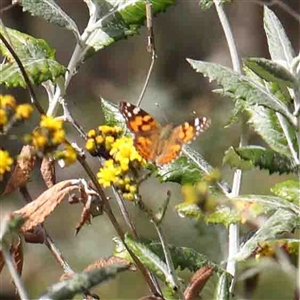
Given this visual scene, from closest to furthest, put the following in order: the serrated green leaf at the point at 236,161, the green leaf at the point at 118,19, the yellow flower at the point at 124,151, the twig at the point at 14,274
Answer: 1. the twig at the point at 14,274
2. the yellow flower at the point at 124,151
3. the serrated green leaf at the point at 236,161
4. the green leaf at the point at 118,19

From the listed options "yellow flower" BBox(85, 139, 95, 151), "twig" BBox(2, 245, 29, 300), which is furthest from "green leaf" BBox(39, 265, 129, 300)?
"yellow flower" BBox(85, 139, 95, 151)

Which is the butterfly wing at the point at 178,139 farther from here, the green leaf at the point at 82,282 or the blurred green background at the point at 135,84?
the blurred green background at the point at 135,84

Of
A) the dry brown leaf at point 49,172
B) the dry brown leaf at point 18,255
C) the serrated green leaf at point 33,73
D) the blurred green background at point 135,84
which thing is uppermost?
the serrated green leaf at point 33,73

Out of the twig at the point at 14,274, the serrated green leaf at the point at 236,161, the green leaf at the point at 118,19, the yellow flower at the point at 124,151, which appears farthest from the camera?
the green leaf at the point at 118,19

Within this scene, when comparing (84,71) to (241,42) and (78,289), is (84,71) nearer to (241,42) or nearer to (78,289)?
(241,42)

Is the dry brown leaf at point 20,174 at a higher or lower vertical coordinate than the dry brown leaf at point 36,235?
higher

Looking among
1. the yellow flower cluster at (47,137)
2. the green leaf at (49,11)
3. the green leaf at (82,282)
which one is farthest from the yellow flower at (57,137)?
the green leaf at (49,11)
